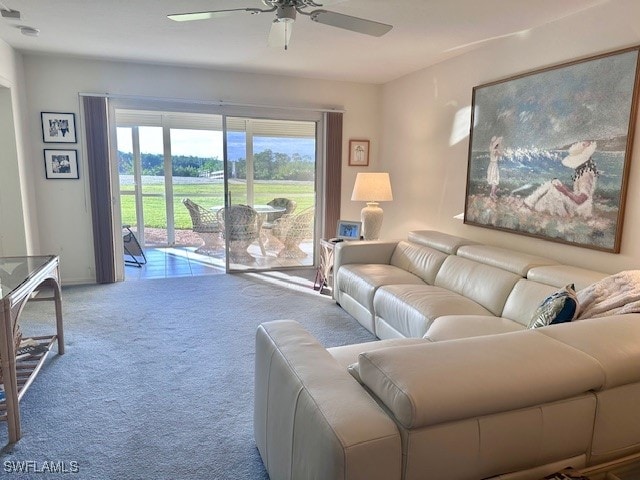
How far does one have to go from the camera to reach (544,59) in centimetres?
320

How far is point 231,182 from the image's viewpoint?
5.40 meters

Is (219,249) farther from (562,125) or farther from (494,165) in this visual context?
(562,125)

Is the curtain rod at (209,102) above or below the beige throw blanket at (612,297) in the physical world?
above

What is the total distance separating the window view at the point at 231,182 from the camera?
5.46 meters

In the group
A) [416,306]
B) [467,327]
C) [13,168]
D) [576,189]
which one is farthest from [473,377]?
[13,168]

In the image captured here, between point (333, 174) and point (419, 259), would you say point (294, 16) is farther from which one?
point (333, 174)

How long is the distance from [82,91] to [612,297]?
17.0ft

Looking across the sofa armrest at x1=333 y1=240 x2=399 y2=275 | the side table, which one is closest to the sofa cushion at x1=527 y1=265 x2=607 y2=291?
the sofa armrest at x1=333 y1=240 x2=399 y2=275

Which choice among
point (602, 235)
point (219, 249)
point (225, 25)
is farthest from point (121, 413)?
point (219, 249)

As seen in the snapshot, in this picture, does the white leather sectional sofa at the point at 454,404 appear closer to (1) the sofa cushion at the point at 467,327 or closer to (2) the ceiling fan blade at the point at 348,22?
(1) the sofa cushion at the point at 467,327

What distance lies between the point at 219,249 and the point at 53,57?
3570 millimetres

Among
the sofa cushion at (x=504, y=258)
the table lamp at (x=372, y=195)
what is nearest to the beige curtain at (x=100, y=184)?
the table lamp at (x=372, y=195)

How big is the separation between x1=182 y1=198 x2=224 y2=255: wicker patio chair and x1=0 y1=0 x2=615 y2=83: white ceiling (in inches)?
99.2

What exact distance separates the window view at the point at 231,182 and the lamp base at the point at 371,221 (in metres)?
1.28
